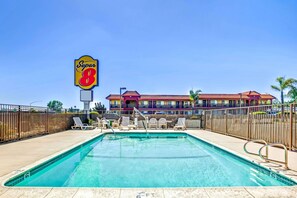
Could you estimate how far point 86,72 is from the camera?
17953 millimetres

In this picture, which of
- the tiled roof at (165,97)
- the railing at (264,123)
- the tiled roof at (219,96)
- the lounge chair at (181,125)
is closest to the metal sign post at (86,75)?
the lounge chair at (181,125)

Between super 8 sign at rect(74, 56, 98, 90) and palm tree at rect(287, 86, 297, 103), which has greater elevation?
super 8 sign at rect(74, 56, 98, 90)

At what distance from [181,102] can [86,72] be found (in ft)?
96.6

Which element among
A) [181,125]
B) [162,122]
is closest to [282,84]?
[181,125]

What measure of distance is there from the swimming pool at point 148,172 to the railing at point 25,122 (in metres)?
3.25

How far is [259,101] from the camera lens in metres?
45.4

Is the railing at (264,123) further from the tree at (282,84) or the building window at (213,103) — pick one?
the building window at (213,103)

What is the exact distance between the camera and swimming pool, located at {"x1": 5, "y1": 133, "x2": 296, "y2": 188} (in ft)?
14.9

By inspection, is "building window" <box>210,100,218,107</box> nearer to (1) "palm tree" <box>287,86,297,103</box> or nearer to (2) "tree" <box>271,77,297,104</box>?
(2) "tree" <box>271,77,297,104</box>

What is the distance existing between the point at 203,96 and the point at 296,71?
1842 centimetres

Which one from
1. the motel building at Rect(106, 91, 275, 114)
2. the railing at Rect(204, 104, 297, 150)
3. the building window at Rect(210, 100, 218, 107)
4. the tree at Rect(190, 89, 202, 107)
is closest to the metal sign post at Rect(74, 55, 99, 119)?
the railing at Rect(204, 104, 297, 150)

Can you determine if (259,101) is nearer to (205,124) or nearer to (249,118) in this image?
(205,124)

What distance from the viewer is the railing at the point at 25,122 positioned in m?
8.59

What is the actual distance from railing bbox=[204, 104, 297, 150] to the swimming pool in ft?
6.38
